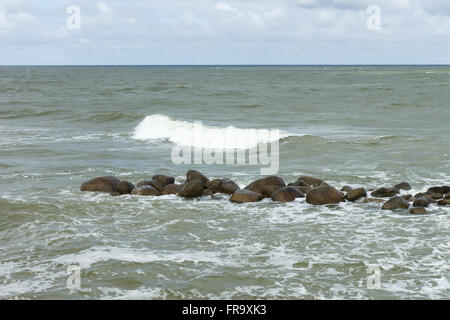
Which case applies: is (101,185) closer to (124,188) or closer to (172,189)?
(124,188)

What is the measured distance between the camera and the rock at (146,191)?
11863 millimetres

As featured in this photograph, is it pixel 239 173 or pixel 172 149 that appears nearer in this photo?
pixel 239 173

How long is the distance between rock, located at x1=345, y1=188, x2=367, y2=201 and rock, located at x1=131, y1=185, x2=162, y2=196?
3839mm

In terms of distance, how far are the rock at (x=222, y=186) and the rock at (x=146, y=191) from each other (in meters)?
1.10

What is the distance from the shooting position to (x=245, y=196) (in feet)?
37.3

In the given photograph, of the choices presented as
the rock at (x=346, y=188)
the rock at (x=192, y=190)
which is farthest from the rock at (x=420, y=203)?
the rock at (x=192, y=190)

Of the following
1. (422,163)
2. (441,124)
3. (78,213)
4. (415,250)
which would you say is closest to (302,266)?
(415,250)

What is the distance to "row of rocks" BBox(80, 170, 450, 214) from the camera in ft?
36.2

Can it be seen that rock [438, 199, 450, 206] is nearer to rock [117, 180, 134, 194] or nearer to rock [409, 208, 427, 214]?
rock [409, 208, 427, 214]

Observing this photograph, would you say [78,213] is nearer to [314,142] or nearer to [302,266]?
[302,266]

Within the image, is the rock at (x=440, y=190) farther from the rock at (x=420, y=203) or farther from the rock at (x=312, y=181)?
the rock at (x=312, y=181)
